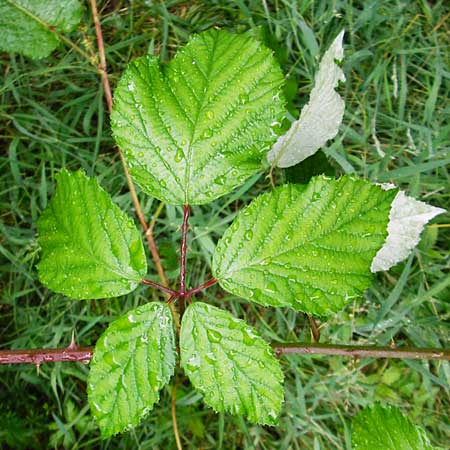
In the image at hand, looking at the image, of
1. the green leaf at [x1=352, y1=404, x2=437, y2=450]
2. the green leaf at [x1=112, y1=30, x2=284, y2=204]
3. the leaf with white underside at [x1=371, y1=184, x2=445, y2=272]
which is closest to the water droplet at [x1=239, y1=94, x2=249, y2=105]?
the green leaf at [x1=112, y1=30, x2=284, y2=204]

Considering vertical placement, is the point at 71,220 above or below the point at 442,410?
above

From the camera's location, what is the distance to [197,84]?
1082 mm

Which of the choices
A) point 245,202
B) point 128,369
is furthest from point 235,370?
point 245,202

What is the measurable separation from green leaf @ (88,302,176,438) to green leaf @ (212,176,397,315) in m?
0.17

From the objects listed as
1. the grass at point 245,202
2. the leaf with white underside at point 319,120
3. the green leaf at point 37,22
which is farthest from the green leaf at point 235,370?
the green leaf at point 37,22

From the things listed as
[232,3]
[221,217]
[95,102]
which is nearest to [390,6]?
[232,3]

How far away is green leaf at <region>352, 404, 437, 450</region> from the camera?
1200 millimetres

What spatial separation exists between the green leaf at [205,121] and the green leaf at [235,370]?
0.86ft

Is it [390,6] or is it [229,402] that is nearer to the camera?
[229,402]

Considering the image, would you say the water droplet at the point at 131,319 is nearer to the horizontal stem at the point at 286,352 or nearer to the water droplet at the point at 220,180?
the horizontal stem at the point at 286,352

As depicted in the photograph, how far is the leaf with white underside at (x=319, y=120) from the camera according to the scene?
4.06 ft

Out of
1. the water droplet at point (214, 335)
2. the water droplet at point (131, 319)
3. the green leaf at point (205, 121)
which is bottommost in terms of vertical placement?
the water droplet at point (214, 335)

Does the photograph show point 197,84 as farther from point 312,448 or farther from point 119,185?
point 312,448

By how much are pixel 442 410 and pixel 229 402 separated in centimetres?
119
